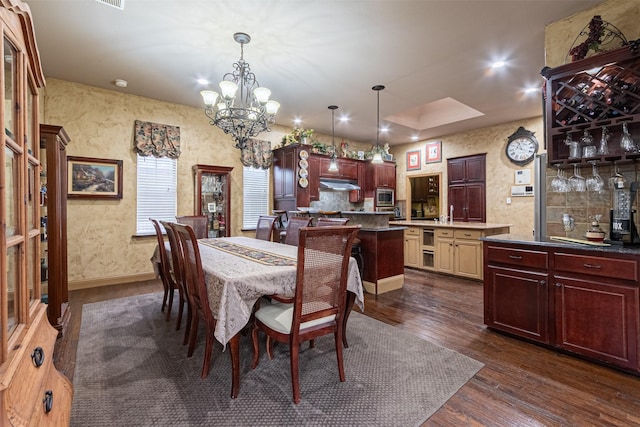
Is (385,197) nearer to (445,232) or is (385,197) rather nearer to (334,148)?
(334,148)

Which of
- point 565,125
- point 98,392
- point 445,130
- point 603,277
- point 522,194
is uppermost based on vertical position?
point 445,130

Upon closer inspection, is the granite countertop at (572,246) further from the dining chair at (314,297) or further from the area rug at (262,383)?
the dining chair at (314,297)

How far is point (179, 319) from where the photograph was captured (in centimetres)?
288

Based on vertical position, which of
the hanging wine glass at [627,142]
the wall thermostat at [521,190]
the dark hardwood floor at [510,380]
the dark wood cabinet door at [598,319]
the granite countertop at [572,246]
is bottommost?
the dark hardwood floor at [510,380]

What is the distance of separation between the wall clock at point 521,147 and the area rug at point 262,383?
473cm

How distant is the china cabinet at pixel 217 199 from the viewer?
5.27 meters

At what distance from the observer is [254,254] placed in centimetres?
275

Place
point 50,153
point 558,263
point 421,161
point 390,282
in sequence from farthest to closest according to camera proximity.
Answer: point 421,161 → point 390,282 → point 50,153 → point 558,263

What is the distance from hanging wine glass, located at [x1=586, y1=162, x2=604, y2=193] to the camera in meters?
2.53

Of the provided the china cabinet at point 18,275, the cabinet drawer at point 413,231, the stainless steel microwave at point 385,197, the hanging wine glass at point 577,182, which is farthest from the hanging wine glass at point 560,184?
the stainless steel microwave at point 385,197

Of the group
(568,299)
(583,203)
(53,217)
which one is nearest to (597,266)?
(568,299)

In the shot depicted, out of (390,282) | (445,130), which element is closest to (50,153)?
(390,282)

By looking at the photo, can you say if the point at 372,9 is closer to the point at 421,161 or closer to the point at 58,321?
the point at 58,321

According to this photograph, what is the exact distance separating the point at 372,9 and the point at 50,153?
3191 mm
